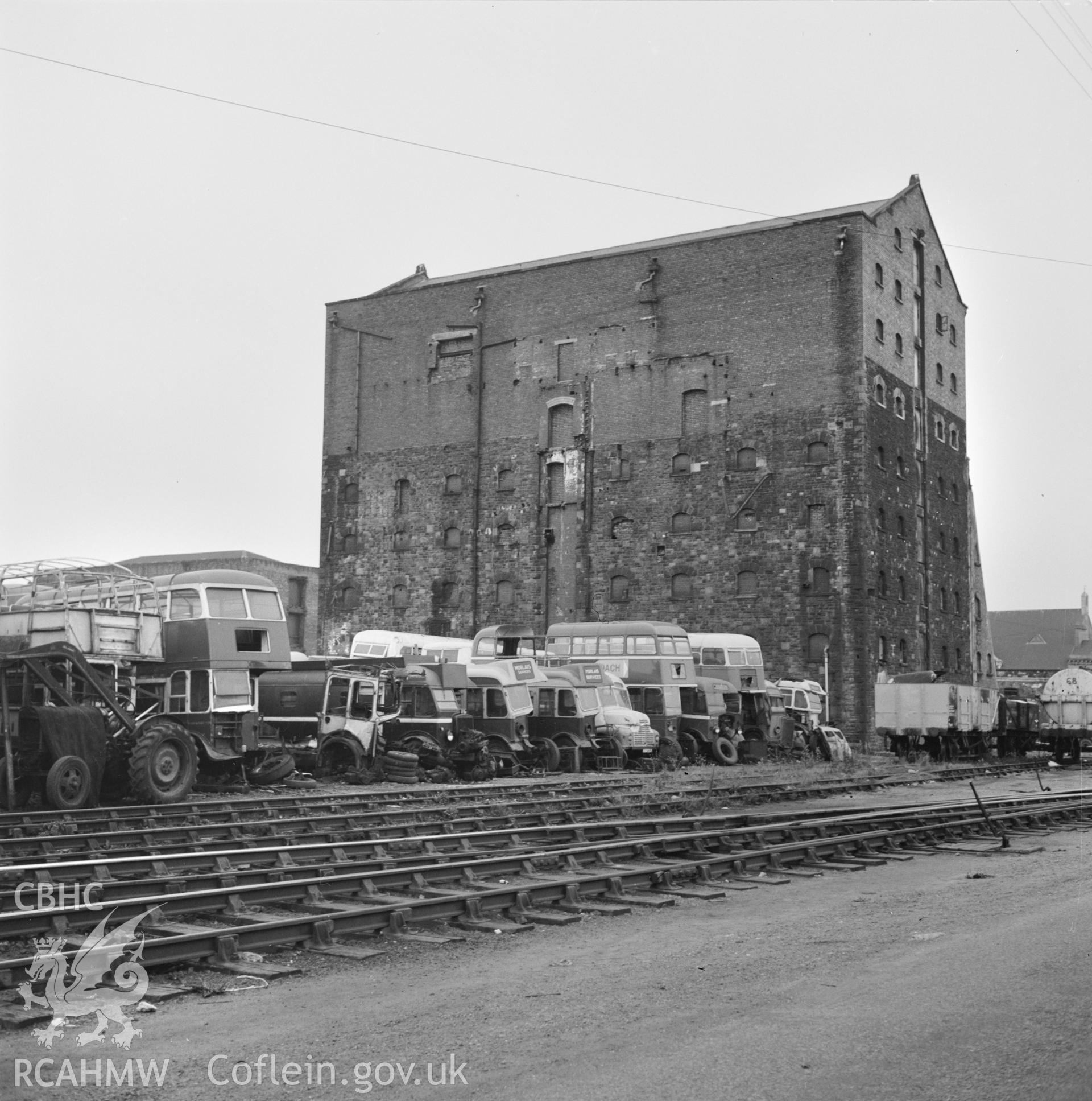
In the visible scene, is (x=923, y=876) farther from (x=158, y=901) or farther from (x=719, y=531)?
(x=719, y=531)

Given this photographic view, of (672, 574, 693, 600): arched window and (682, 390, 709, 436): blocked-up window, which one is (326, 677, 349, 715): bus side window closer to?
Result: (672, 574, 693, 600): arched window

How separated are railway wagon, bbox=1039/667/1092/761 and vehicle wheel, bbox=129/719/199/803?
31040 millimetres

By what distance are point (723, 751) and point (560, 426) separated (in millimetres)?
18919

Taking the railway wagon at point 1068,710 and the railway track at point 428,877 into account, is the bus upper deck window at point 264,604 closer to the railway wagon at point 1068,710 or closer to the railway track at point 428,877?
the railway track at point 428,877

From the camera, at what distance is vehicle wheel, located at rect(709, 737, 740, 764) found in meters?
34.7

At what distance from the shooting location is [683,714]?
3541 centimetres

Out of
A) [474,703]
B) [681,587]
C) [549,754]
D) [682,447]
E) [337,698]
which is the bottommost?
[549,754]

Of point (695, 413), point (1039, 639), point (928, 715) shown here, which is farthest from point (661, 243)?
point (1039, 639)

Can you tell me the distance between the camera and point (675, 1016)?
7.27 metres

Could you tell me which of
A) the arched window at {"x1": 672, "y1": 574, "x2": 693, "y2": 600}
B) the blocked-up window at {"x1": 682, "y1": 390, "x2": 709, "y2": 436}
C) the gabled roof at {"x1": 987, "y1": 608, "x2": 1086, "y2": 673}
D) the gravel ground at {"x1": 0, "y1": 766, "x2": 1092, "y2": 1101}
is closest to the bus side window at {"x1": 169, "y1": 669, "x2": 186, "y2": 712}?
the gravel ground at {"x1": 0, "y1": 766, "x2": 1092, "y2": 1101}

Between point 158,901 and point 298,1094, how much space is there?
13.0ft

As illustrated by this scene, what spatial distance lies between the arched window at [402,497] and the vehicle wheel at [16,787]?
35.6 meters

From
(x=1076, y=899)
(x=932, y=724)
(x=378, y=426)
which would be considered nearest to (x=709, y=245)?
(x=378, y=426)

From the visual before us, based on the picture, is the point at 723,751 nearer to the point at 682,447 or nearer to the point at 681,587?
the point at 681,587
